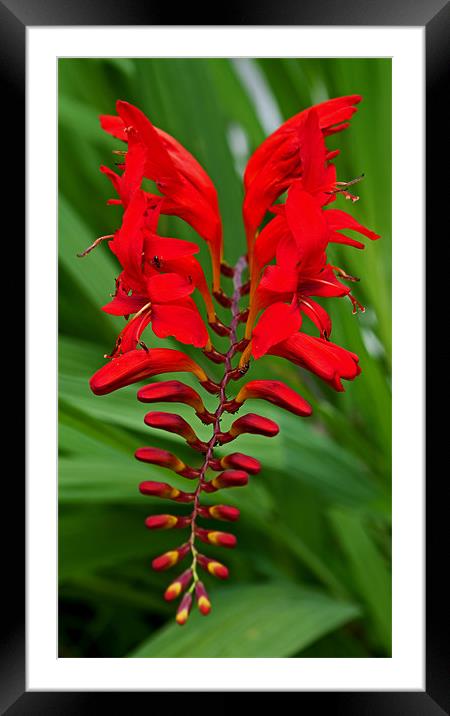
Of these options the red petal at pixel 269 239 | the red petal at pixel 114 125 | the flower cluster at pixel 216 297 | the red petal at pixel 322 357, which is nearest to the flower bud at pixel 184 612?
the flower cluster at pixel 216 297

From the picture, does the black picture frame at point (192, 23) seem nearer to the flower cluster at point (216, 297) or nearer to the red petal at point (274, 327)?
the flower cluster at point (216, 297)

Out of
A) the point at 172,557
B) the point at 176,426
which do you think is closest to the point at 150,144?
the point at 176,426

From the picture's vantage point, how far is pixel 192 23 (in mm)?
673

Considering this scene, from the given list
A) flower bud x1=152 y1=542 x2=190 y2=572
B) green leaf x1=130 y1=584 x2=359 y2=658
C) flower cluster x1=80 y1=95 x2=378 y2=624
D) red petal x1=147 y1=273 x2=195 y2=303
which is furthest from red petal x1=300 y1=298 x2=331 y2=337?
green leaf x1=130 y1=584 x2=359 y2=658

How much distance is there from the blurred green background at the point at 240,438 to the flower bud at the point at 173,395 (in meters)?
0.13

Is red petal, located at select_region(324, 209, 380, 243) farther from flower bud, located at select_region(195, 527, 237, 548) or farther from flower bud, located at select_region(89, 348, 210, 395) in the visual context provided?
flower bud, located at select_region(195, 527, 237, 548)

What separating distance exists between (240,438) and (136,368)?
0.61ft

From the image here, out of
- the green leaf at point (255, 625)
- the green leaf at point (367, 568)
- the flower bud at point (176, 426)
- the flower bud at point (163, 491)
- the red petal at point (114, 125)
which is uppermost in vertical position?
the red petal at point (114, 125)

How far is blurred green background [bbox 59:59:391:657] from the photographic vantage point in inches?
30.4

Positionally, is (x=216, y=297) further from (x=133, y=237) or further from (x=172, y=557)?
(x=172, y=557)

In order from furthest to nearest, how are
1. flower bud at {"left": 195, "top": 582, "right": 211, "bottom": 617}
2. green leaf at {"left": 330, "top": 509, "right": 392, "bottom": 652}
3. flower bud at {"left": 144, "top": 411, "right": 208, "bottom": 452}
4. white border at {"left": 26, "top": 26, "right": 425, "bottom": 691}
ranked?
green leaf at {"left": 330, "top": 509, "right": 392, "bottom": 652}
white border at {"left": 26, "top": 26, "right": 425, "bottom": 691}
flower bud at {"left": 144, "top": 411, "right": 208, "bottom": 452}
flower bud at {"left": 195, "top": 582, "right": 211, "bottom": 617}

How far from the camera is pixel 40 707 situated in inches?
26.9

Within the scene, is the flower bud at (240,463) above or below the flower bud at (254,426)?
below

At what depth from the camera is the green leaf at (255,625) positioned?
0.75 m
